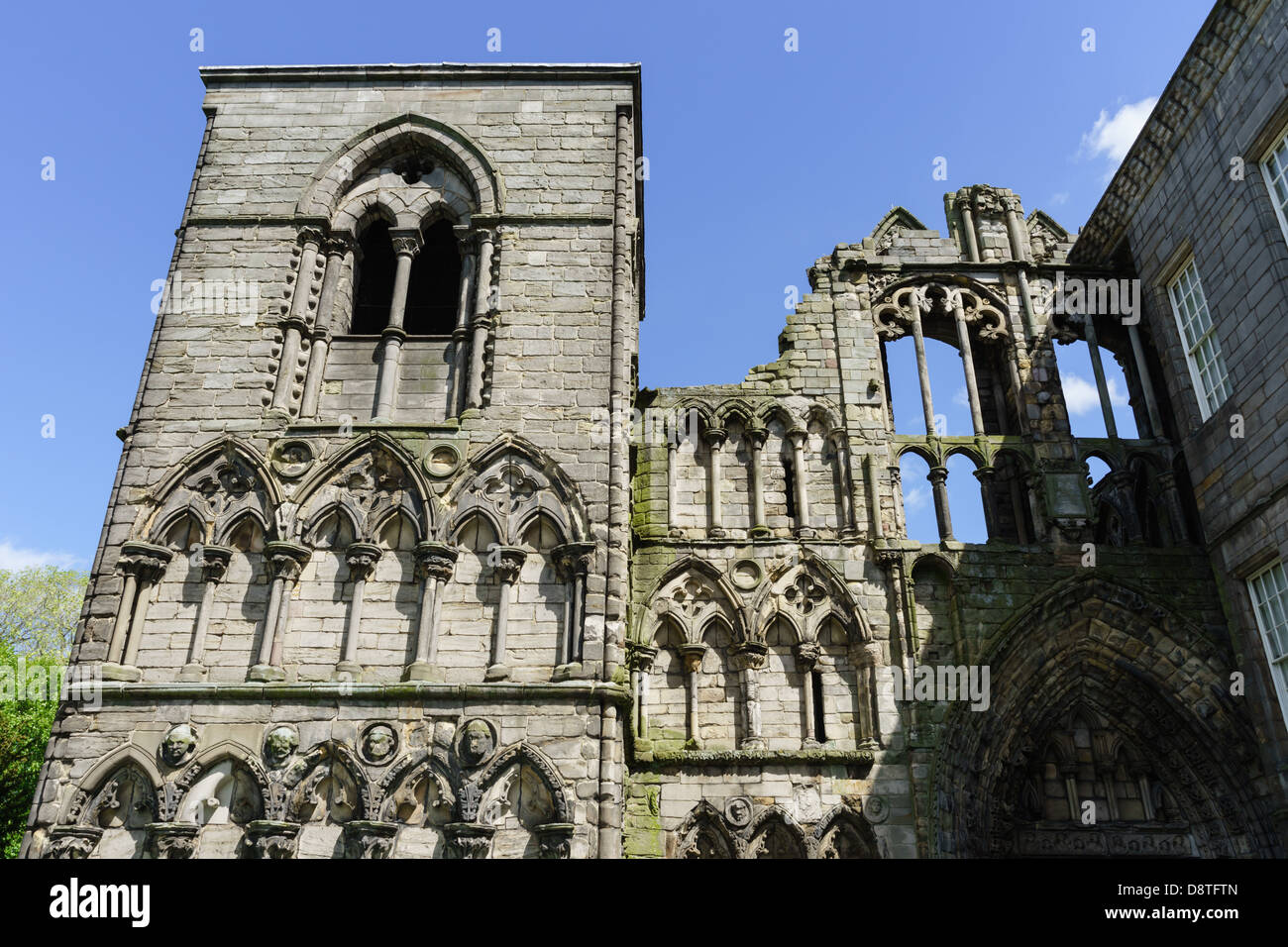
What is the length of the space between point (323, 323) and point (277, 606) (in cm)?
370

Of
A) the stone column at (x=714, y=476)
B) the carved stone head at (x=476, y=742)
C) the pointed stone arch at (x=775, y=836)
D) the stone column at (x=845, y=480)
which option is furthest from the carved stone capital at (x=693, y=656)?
the carved stone head at (x=476, y=742)

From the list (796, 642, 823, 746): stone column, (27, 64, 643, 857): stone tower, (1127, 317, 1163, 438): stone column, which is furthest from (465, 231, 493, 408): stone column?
(1127, 317, 1163, 438): stone column

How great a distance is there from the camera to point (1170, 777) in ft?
37.0

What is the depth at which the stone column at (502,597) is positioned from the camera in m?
9.55

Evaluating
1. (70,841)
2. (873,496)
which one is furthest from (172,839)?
(873,496)

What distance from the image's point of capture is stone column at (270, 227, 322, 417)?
442 inches

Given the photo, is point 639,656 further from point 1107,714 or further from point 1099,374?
point 1099,374

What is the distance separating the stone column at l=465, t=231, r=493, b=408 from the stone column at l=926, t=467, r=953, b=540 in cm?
587

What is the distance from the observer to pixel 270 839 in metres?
8.79

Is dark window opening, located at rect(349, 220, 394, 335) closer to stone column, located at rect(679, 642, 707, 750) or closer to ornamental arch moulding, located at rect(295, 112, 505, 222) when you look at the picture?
ornamental arch moulding, located at rect(295, 112, 505, 222)

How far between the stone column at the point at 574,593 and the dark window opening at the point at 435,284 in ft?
14.4

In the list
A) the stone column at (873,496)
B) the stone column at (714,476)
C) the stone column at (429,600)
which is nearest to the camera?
the stone column at (429,600)

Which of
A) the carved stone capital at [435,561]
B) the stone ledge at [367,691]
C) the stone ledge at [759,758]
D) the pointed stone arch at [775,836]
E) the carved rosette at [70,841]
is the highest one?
the carved stone capital at [435,561]

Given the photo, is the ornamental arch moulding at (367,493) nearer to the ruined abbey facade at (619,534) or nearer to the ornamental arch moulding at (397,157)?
the ruined abbey facade at (619,534)
